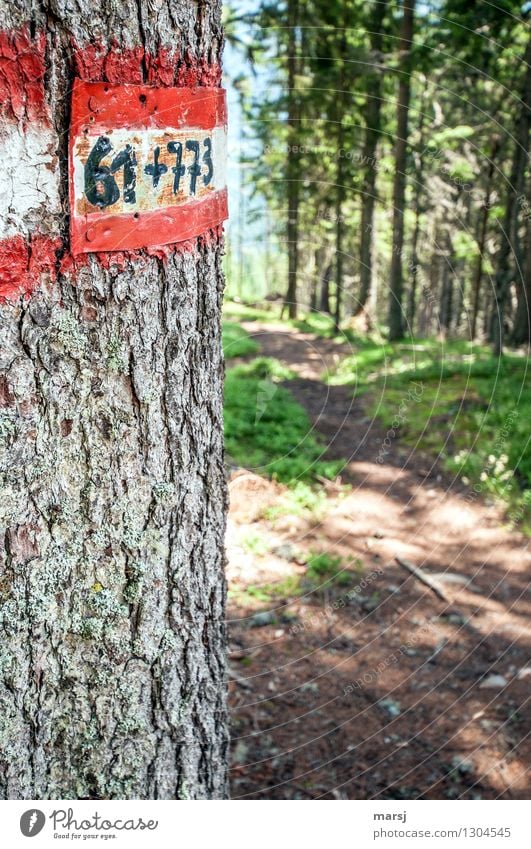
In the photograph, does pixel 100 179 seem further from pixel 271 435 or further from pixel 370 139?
pixel 370 139

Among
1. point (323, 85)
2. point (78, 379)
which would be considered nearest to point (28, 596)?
point (78, 379)

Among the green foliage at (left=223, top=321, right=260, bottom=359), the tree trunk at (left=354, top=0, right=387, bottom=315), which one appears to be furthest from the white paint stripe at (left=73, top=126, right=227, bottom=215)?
the tree trunk at (left=354, top=0, right=387, bottom=315)

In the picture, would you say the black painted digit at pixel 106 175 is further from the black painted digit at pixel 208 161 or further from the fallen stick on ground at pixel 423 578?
the fallen stick on ground at pixel 423 578

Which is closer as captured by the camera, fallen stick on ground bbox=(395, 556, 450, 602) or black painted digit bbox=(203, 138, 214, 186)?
black painted digit bbox=(203, 138, 214, 186)

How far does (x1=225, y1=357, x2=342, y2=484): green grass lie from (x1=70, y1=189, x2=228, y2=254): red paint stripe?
3976 millimetres

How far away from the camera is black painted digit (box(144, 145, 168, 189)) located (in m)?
1.45

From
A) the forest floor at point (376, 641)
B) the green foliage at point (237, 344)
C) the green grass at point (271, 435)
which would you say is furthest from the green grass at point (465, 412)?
the green foliage at point (237, 344)

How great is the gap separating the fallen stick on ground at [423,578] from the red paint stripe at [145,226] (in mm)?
3155

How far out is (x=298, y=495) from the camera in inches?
208

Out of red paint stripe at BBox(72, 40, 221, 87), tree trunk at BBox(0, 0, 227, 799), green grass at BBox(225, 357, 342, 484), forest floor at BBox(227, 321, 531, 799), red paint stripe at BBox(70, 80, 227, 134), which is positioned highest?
red paint stripe at BBox(72, 40, 221, 87)

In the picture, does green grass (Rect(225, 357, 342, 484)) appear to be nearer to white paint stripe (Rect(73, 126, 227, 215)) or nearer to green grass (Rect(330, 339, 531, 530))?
green grass (Rect(330, 339, 531, 530))

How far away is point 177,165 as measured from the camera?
1511 mm

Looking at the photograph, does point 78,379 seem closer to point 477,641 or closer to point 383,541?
point 477,641

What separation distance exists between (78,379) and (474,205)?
1873 centimetres
